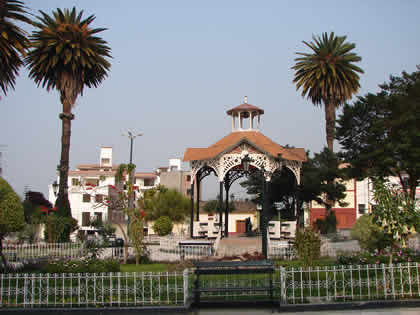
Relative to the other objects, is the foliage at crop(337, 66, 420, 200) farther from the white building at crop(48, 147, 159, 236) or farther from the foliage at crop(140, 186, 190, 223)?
the foliage at crop(140, 186, 190, 223)

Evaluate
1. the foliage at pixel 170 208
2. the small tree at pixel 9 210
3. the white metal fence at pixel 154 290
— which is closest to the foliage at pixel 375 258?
the white metal fence at pixel 154 290

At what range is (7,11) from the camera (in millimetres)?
17141

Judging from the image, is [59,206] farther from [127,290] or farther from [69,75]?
[127,290]

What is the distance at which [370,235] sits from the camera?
725 inches

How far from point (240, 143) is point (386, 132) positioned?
842cm

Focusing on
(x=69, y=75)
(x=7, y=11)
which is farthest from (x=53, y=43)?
(x=7, y=11)

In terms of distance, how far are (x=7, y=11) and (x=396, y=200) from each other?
50.5ft

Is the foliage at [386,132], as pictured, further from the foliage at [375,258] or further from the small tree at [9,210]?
the small tree at [9,210]

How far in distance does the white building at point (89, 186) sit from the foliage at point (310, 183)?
20148mm

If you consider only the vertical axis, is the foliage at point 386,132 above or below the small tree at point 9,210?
above

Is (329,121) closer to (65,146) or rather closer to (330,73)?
(330,73)

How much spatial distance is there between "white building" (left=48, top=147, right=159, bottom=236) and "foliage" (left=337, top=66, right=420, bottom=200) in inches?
1125

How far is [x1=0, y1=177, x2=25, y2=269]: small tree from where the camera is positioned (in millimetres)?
15977

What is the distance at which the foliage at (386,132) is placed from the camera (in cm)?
2298
